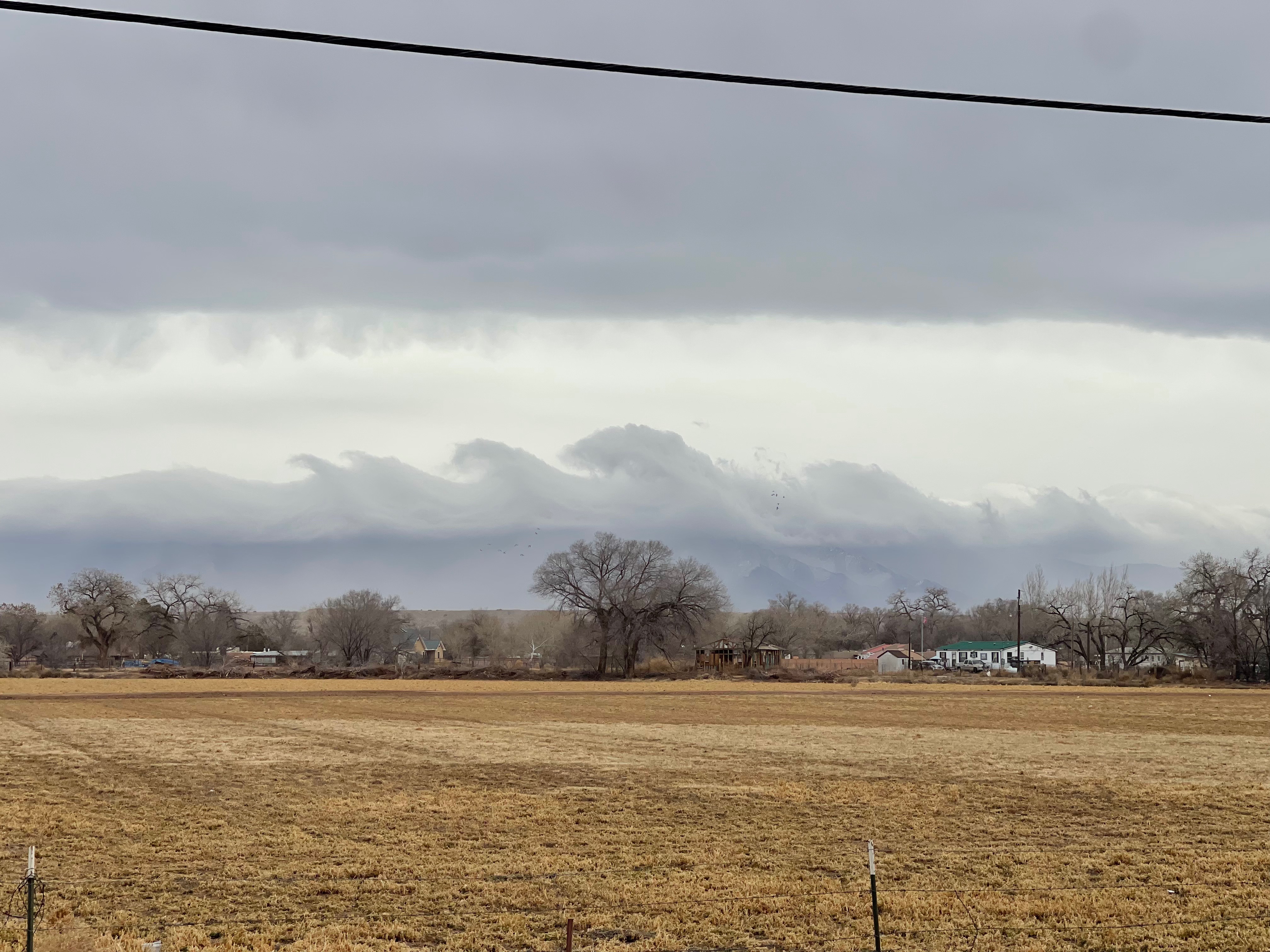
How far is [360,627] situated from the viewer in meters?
169

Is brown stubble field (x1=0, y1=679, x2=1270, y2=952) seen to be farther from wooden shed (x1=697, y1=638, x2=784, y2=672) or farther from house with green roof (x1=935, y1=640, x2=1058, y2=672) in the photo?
house with green roof (x1=935, y1=640, x2=1058, y2=672)

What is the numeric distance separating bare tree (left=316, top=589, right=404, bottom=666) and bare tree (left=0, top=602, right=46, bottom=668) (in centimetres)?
4478

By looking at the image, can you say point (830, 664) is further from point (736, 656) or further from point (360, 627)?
point (360, 627)

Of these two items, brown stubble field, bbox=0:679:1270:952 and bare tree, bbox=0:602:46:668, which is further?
bare tree, bbox=0:602:46:668

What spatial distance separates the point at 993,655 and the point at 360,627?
97.4 m

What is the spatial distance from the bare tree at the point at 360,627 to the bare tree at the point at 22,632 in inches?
1763

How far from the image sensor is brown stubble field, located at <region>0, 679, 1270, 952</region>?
40.6 feet

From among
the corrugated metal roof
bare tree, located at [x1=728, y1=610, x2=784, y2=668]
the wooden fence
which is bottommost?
the wooden fence

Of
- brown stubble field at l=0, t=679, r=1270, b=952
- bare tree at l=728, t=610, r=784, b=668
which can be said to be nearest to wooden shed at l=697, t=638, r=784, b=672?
bare tree at l=728, t=610, r=784, b=668

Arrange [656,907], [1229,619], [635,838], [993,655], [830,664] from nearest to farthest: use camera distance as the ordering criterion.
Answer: [656,907]
[635,838]
[1229,619]
[830,664]
[993,655]

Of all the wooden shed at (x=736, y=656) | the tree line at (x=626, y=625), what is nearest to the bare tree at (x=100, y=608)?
the tree line at (x=626, y=625)

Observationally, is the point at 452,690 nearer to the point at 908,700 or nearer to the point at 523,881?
the point at 908,700

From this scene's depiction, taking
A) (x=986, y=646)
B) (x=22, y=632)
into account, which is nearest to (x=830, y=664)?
(x=986, y=646)

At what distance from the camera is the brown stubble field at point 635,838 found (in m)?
12.4
